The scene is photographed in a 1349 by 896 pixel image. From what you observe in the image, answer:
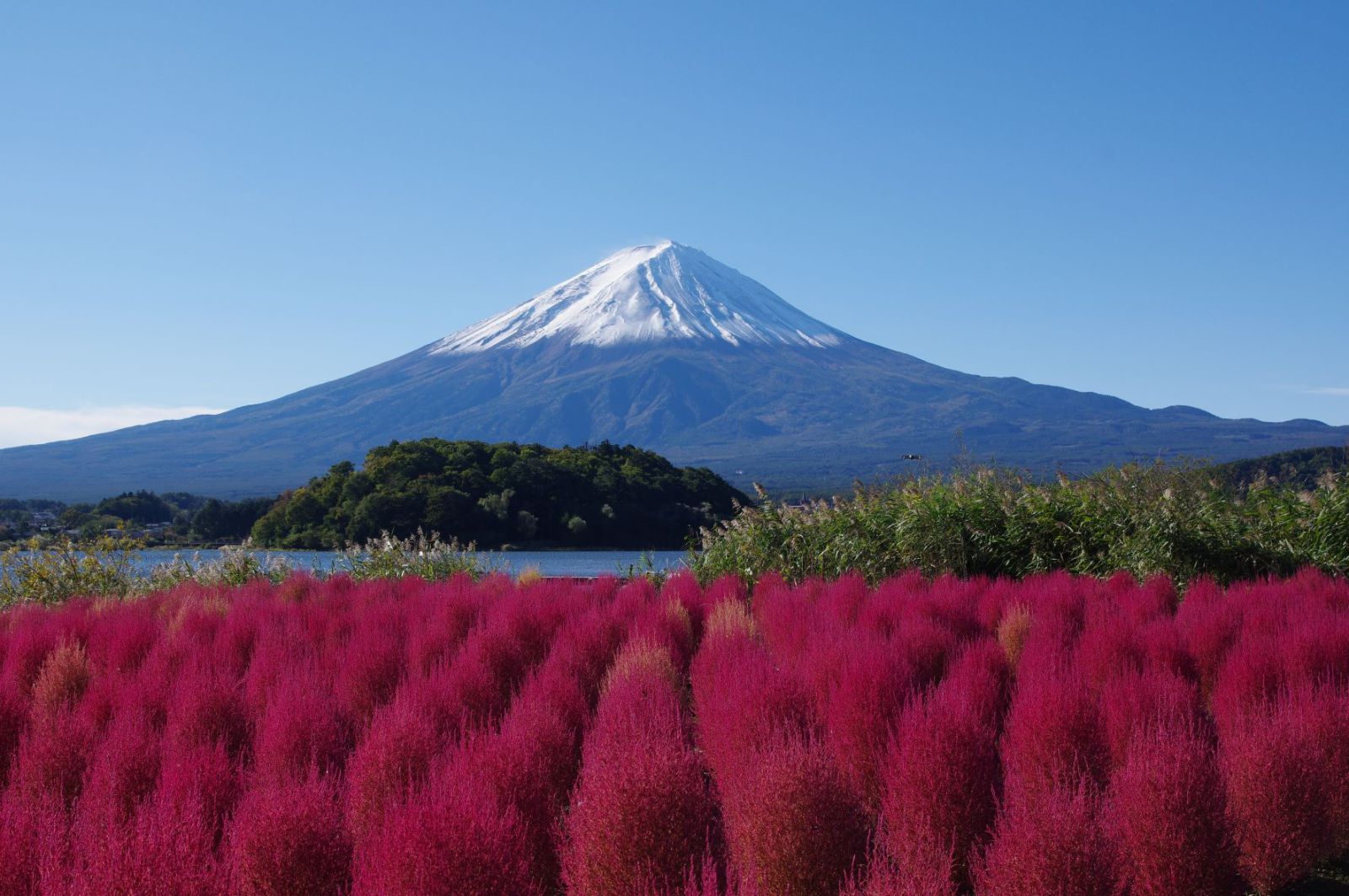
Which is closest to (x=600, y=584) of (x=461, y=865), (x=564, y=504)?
(x=461, y=865)

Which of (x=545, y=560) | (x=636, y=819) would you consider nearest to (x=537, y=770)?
(x=636, y=819)

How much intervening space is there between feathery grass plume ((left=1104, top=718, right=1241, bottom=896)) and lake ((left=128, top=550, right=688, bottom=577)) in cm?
949

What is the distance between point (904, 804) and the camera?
15.5 feet

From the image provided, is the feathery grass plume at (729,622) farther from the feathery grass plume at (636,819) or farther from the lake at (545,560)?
the lake at (545,560)

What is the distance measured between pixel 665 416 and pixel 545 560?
469ft

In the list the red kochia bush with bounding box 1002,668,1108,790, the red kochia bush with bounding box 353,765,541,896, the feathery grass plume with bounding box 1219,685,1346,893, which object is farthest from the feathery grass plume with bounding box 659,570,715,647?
the red kochia bush with bounding box 353,765,541,896

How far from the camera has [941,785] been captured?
4.82m

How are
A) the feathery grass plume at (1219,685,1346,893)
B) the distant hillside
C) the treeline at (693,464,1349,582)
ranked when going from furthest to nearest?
1. the distant hillside
2. the treeline at (693,464,1349,582)
3. the feathery grass plume at (1219,685,1346,893)

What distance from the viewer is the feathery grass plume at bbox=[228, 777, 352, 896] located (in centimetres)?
391

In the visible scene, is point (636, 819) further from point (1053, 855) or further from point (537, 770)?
point (1053, 855)

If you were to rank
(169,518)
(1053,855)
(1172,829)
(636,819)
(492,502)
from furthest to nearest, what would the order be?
(169,518) < (492,502) < (1172,829) < (636,819) < (1053,855)

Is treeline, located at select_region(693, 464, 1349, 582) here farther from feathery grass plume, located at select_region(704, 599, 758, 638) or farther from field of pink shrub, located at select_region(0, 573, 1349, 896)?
feathery grass plume, located at select_region(704, 599, 758, 638)

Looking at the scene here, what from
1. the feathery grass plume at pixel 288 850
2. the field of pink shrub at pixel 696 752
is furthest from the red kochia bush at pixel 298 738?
the feathery grass plume at pixel 288 850

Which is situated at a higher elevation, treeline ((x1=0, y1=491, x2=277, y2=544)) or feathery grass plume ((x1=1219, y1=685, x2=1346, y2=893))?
treeline ((x1=0, y1=491, x2=277, y2=544))
